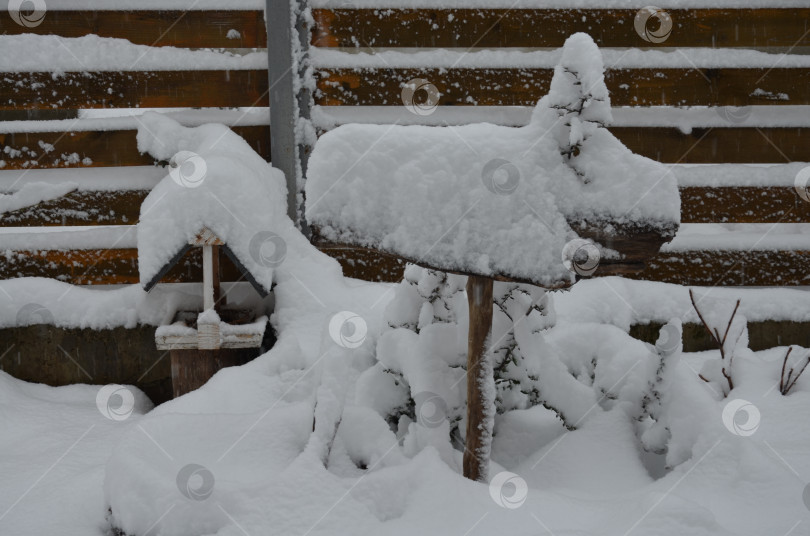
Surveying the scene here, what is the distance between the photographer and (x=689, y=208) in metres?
3.62

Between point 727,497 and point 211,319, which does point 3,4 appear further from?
point 727,497

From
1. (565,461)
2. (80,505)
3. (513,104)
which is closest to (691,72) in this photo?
(513,104)

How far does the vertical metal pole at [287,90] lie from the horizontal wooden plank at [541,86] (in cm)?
16

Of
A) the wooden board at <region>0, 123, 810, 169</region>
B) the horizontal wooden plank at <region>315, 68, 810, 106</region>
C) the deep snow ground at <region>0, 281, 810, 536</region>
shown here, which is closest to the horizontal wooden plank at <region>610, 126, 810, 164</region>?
the wooden board at <region>0, 123, 810, 169</region>

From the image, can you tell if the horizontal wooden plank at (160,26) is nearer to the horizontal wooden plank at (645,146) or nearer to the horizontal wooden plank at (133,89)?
the horizontal wooden plank at (133,89)

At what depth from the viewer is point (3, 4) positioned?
11.1 feet

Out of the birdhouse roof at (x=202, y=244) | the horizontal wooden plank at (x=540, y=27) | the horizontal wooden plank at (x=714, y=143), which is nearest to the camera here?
the birdhouse roof at (x=202, y=244)

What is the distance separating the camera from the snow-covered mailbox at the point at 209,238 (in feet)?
8.90

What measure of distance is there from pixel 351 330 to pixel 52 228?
2.16 metres

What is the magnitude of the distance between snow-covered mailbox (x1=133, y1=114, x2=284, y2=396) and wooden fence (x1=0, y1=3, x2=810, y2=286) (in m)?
0.62

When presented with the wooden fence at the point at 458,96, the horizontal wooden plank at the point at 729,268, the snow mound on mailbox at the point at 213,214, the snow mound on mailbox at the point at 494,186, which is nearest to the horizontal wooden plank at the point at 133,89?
the wooden fence at the point at 458,96

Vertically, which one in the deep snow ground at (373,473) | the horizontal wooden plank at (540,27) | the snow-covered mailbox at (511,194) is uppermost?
the horizontal wooden plank at (540,27)

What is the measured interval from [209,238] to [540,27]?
2119 millimetres

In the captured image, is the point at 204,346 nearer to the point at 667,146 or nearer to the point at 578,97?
the point at 578,97
